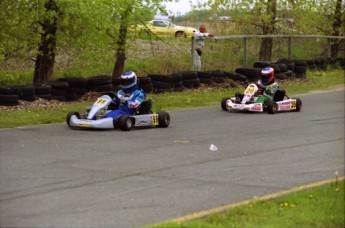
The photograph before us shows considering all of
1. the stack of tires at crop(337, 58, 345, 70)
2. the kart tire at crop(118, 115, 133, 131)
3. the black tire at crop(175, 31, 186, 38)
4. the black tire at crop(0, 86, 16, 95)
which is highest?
the black tire at crop(0, 86, 16, 95)

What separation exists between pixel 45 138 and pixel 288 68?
534 inches

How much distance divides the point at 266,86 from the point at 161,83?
3.79 meters

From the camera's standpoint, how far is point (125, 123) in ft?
41.7

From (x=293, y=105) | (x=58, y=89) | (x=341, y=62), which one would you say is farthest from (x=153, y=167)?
(x=341, y=62)

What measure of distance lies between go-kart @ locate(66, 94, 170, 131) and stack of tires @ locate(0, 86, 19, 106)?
250 centimetres

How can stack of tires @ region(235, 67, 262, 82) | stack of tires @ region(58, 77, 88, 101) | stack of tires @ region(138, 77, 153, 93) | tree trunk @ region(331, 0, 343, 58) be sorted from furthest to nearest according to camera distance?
1. tree trunk @ region(331, 0, 343, 58)
2. stack of tires @ region(235, 67, 262, 82)
3. stack of tires @ region(138, 77, 153, 93)
4. stack of tires @ region(58, 77, 88, 101)

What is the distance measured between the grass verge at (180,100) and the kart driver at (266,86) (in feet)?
6.03

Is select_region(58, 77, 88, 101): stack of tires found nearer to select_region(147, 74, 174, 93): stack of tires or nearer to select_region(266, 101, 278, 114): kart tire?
select_region(147, 74, 174, 93): stack of tires

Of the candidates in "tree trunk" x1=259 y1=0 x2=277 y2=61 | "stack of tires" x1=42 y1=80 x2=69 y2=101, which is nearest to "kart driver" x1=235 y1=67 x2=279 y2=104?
"stack of tires" x1=42 y1=80 x2=69 y2=101

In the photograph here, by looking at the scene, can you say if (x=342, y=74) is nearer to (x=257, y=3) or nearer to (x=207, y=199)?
(x=257, y=3)

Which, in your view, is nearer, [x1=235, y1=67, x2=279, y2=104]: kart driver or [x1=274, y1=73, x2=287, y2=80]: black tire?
[x1=235, y1=67, x2=279, y2=104]: kart driver

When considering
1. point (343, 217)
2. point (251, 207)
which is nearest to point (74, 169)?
point (251, 207)

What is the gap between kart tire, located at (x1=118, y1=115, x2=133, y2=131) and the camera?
1270 centimetres

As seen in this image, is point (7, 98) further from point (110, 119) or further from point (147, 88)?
point (147, 88)
